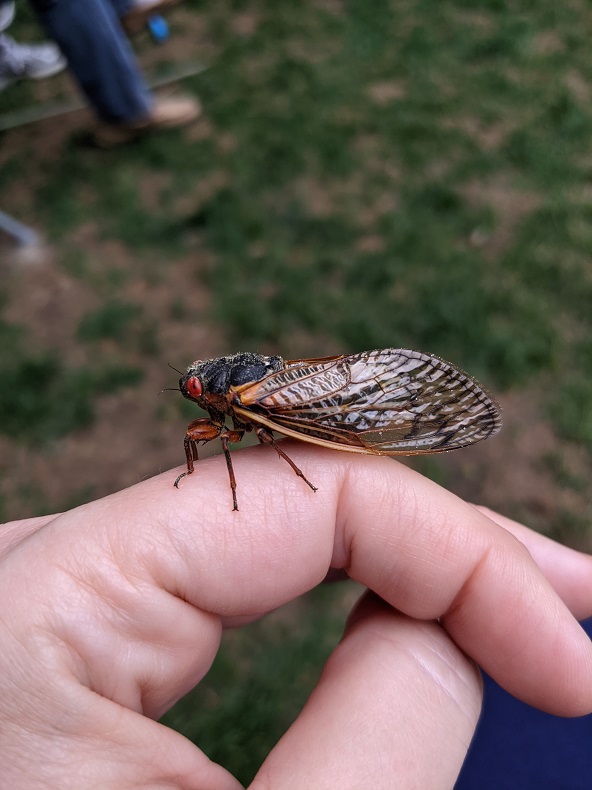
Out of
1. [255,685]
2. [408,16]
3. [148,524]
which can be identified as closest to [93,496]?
[255,685]

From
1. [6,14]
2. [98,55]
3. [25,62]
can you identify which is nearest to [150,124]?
[98,55]

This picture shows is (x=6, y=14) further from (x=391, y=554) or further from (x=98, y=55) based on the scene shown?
(x=391, y=554)

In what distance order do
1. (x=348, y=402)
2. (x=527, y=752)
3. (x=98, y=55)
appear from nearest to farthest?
1. (x=348, y=402)
2. (x=527, y=752)
3. (x=98, y=55)

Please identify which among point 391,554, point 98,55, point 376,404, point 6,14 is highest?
point 6,14

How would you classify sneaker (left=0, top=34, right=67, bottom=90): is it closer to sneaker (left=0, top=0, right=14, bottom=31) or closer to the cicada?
sneaker (left=0, top=0, right=14, bottom=31)

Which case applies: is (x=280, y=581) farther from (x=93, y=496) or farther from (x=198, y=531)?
(x=93, y=496)

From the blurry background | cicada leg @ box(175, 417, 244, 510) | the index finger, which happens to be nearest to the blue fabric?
the index finger
